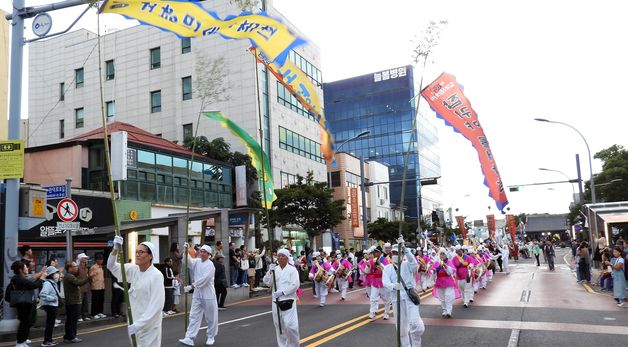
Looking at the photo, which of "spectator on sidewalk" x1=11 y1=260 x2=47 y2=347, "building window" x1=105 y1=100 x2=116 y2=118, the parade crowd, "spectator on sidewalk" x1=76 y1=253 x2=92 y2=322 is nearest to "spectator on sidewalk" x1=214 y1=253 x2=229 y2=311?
the parade crowd

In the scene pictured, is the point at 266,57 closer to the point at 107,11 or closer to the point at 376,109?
the point at 107,11

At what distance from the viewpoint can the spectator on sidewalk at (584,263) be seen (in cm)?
2183

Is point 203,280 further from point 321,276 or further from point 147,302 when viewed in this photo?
point 321,276

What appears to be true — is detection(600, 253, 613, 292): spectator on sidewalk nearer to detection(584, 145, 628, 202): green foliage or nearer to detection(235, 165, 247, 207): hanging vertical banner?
detection(235, 165, 247, 207): hanging vertical banner

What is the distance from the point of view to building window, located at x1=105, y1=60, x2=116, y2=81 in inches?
1610

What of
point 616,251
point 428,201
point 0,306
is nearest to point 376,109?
point 428,201

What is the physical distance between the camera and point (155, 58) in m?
40.3

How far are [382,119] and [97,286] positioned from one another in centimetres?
7599

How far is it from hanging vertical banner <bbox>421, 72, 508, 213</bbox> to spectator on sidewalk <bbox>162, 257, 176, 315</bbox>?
346 inches

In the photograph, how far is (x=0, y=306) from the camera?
12188 mm

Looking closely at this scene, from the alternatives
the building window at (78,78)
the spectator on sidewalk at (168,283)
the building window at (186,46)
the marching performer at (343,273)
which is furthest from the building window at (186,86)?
the spectator on sidewalk at (168,283)

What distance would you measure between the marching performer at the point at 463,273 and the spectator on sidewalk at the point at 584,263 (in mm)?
9569

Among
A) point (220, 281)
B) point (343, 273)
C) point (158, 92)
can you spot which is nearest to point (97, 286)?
point (220, 281)

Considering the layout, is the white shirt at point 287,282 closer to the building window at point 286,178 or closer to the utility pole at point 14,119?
the utility pole at point 14,119
